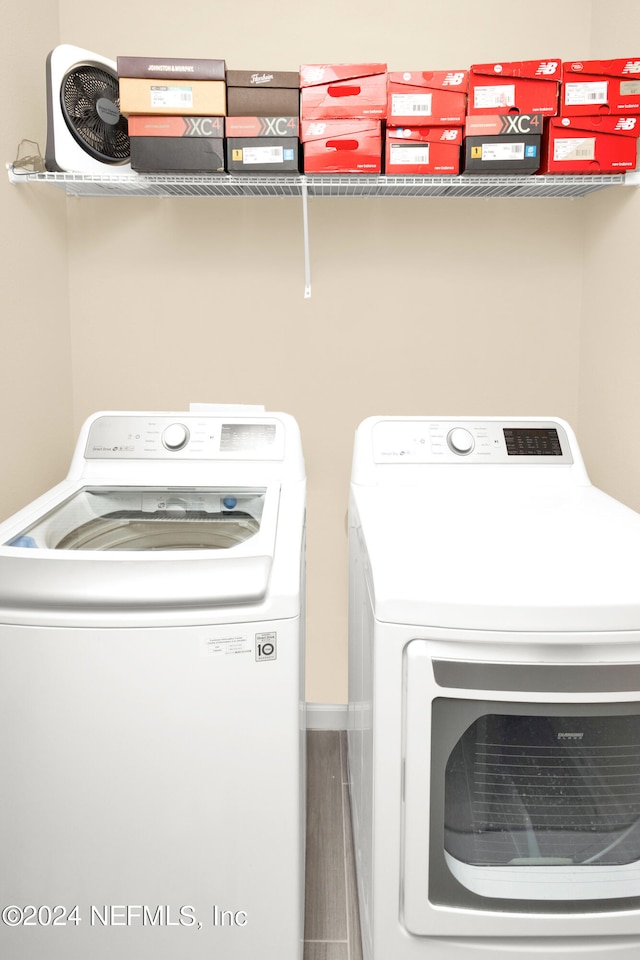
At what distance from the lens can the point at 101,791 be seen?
4.07 ft

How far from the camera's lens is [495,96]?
5.95ft

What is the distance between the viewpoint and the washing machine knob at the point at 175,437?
1928 mm

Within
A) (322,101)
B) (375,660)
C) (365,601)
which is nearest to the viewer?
(375,660)

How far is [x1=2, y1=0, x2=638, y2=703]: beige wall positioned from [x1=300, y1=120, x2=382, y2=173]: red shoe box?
1.37 ft

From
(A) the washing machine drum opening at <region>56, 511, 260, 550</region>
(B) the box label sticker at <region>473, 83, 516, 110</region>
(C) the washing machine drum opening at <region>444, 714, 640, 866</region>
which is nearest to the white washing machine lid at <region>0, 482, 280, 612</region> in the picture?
(A) the washing machine drum opening at <region>56, 511, 260, 550</region>

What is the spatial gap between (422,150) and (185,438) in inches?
38.6

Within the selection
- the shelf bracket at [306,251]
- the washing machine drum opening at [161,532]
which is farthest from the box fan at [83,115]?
the washing machine drum opening at [161,532]

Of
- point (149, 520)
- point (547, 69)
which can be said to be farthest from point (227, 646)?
point (547, 69)

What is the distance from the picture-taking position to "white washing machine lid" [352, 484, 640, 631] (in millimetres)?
1142

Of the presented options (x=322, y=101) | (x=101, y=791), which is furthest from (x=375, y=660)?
(x=322, y=101)

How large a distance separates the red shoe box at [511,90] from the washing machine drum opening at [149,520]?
1143 millimetres

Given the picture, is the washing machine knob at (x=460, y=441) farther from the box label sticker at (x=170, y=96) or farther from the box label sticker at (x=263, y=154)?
the box label sticker at (x=170, y=96)

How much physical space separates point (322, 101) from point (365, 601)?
127cm

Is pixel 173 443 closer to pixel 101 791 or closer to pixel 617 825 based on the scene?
pixel 101 791
